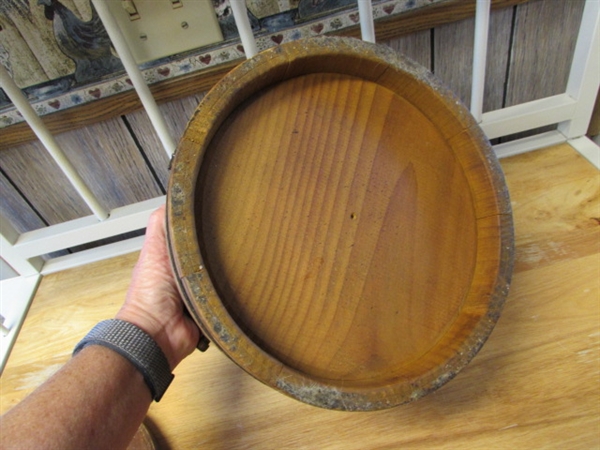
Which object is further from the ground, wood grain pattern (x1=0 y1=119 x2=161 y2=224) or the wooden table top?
wood grain pattern (x1=0 y1=119 x2=161 y2=224)

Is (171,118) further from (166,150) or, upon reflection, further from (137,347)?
(137,347)

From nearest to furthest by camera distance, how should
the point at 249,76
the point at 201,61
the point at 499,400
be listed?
the point at 249,76
the point at 499,400
the point at 201,61

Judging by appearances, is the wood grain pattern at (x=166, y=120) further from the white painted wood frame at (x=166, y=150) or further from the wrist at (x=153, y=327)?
the wrist at (x=153, y=327)

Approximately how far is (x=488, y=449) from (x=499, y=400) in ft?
0.19

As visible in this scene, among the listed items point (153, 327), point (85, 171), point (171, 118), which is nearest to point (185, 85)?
point (171, 118)

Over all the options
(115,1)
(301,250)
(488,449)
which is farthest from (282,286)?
(115,1)

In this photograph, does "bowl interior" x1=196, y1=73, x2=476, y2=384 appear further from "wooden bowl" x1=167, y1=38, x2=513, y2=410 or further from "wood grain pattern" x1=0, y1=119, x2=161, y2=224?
"wood grain pattern" x1=0, y1=119, x2=161, y2=224

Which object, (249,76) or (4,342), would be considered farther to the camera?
(4,342)

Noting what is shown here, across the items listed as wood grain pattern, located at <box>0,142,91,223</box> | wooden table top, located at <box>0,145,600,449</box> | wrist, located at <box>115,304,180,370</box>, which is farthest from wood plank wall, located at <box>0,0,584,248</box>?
wrist, located at <box>115,304,180,370</box>

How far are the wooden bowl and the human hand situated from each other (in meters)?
0.16

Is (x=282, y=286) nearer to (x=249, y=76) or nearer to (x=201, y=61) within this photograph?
(x=249, y=76)

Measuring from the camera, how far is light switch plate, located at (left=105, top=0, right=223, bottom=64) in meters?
0.56

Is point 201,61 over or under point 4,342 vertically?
over

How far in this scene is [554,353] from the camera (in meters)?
0.53
